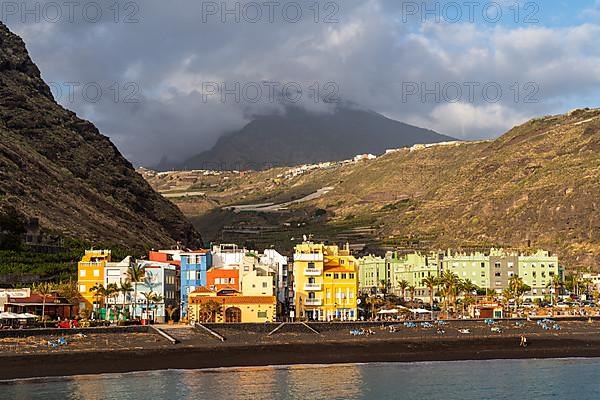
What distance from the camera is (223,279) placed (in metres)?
98.2

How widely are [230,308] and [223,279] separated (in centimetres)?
638

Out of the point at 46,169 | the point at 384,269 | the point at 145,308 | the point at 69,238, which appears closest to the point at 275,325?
the point at 145,308

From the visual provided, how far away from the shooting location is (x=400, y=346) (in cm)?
8512

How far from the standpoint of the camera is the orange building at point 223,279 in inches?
3839

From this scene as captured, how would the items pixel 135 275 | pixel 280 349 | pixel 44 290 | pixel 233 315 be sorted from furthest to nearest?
pixel 44 290 < pixel 135 275 < pixel 233 315 < pixel 280 349

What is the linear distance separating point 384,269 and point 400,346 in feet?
271

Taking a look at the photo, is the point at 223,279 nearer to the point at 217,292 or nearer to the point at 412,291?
the point at 217,292

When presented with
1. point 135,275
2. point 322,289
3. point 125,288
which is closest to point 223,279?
point 135,275

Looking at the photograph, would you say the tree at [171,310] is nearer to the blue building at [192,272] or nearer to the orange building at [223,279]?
the blue building at [192,272]

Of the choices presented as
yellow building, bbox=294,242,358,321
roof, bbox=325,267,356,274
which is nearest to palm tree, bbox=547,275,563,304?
roof, bbox=325,267,356,274

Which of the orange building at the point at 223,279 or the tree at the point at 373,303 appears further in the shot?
the tree at the point at 373,303

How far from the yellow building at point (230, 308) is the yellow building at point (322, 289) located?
24.0 ft

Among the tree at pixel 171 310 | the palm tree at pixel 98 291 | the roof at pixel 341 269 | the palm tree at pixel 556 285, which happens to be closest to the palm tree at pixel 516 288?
the palm tree at pixel 556 285

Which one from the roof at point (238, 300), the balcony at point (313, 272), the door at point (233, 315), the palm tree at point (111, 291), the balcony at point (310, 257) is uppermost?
the balcony at point (310, 257)
